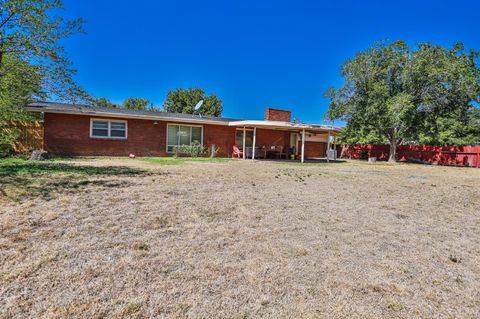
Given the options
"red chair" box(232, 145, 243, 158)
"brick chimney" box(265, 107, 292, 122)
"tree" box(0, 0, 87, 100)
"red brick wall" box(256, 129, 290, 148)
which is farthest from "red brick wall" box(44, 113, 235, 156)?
"tree" box(0, 0, 87, 100)

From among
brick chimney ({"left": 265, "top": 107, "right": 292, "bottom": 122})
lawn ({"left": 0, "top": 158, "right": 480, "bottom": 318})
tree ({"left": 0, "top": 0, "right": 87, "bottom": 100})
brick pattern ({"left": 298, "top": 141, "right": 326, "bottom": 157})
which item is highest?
brick chimney ({"left": 265, "top": 107, "right": 292, "bottom": 122})

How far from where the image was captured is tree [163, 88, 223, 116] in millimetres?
46531

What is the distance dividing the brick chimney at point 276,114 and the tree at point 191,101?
2260 cm

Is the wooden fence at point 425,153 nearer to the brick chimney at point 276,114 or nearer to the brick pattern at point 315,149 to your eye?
the brick pattern at point 315,149

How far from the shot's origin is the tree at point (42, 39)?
702 centimetres

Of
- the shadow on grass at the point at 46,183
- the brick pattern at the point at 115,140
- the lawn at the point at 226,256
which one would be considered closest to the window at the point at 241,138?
the brick pattern at the point at 115,140

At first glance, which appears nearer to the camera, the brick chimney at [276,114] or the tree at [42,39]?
the tree at [42,39]

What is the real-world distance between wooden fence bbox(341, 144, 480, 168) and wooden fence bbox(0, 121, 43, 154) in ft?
82.1

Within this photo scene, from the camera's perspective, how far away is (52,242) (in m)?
3.25

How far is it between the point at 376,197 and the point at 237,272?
5197 mm

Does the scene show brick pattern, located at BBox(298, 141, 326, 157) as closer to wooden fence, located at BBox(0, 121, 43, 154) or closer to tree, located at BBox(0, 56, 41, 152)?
wooden fence, located at BBox(0, 121, 43, 154)

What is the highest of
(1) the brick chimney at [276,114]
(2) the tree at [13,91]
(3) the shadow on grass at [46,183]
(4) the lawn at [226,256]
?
(1) the brick chimney at [276,114]

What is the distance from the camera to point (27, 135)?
15.0 metres

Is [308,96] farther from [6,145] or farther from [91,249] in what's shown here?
[91,249]
